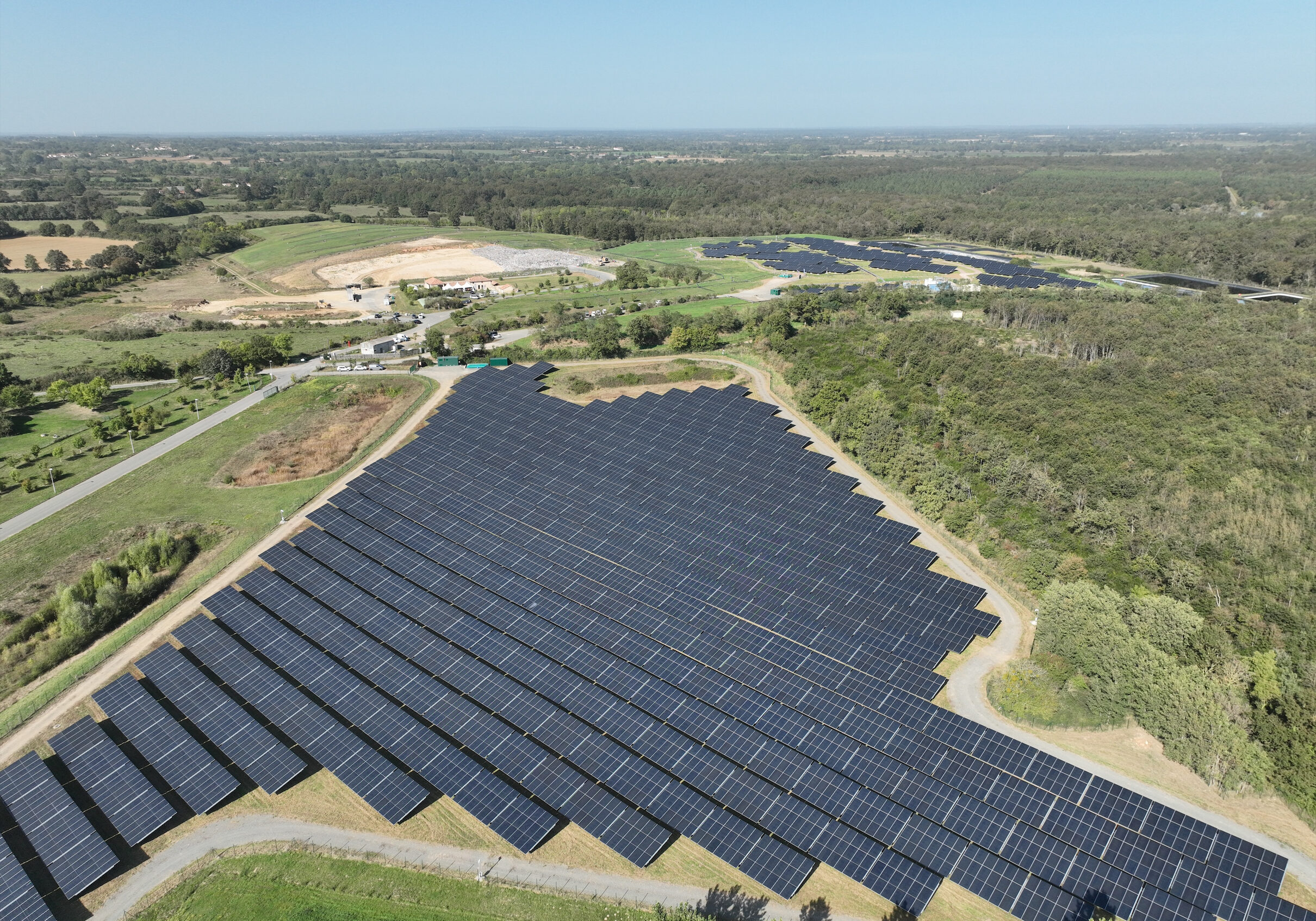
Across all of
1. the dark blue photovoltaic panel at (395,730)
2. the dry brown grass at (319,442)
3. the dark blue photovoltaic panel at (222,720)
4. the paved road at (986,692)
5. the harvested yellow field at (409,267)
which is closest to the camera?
the paved road at (986,692)

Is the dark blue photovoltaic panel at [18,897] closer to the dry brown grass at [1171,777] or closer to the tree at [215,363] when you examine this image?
the dry brown grass at [1171,777]

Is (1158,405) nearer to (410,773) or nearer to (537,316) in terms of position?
(410,773)

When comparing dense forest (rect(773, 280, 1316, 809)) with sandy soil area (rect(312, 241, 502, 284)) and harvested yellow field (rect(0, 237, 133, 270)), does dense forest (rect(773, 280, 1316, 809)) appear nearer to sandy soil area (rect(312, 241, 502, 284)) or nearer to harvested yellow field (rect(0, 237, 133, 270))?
sandy soil area (rect(312, 241, 502, 284))

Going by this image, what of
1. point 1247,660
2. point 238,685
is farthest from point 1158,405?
point 238,685

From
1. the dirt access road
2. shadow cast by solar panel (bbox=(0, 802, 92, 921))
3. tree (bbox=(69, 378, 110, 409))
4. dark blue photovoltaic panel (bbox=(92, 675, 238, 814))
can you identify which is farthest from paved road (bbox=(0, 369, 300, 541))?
shadow cast by solar panel (bbox=(0, 802, 92, 921))

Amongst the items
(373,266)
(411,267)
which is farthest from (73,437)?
(373,266)

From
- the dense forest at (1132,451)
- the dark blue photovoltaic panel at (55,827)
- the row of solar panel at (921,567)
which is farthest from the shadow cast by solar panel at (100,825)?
the dense forest at (1132,451)
